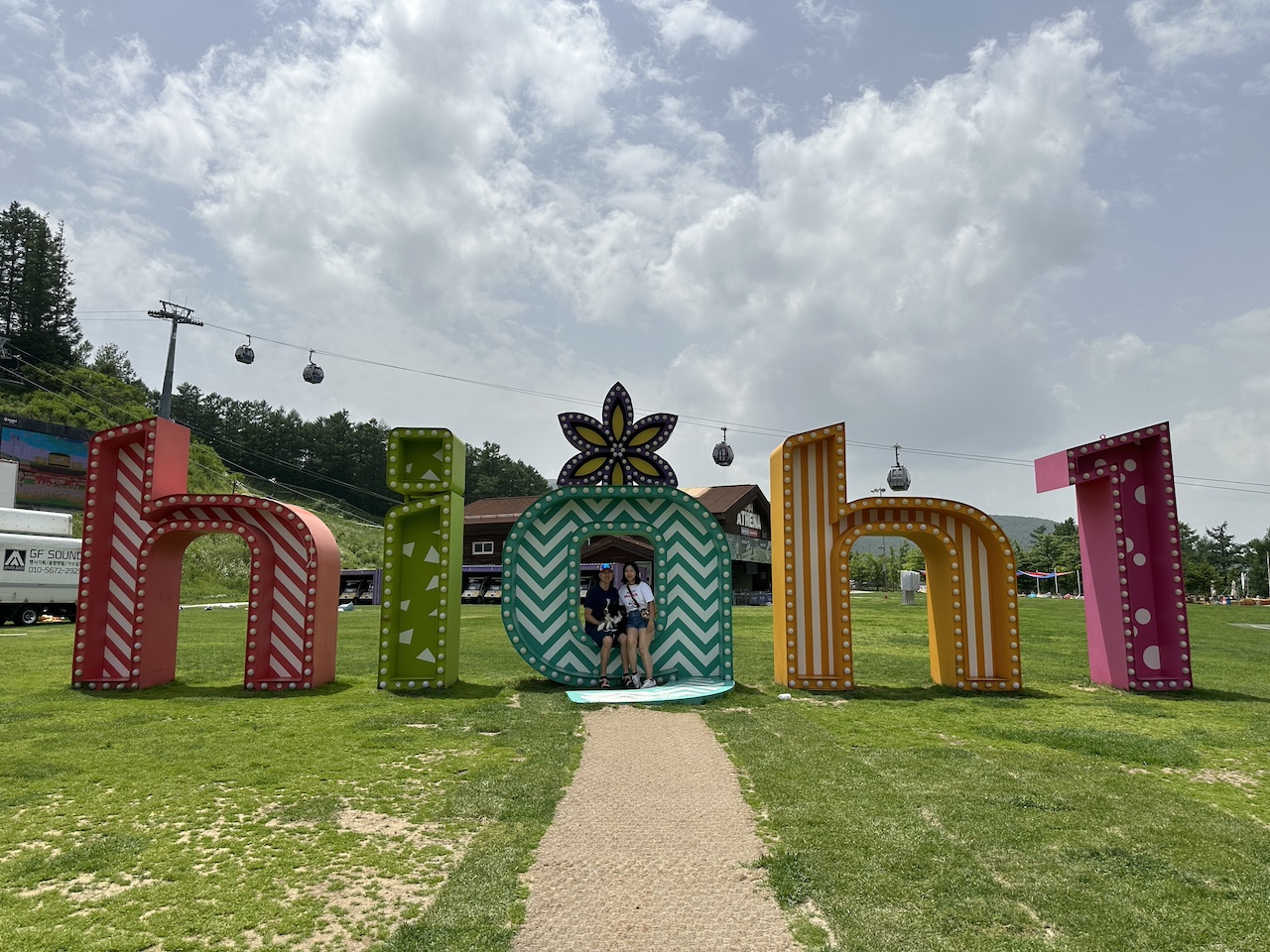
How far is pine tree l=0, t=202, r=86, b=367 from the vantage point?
58906mm

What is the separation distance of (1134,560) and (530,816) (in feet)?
31.7

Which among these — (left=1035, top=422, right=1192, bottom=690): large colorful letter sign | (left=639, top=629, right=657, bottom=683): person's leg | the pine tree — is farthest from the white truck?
the pine tree

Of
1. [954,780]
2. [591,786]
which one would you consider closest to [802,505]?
[954,780]

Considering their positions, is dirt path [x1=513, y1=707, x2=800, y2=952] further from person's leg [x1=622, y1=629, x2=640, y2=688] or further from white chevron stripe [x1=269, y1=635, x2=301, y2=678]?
white chevron stripe [x1=269, y1=635, x2=301, y2=678]

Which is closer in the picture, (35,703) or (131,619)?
(35,703)

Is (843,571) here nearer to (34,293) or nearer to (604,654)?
(604,654)

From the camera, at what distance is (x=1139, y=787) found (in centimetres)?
574

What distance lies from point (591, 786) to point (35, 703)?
24.7ft

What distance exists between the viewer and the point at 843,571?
1098 centimetres

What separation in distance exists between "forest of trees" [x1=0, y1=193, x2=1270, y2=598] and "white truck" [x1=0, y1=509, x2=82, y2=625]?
2611 cm

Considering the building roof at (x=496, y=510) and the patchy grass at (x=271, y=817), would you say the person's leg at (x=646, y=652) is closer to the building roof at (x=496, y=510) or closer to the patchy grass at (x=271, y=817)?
the patchy grass at (x=271, y=817)

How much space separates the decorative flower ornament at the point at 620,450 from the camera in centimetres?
1127

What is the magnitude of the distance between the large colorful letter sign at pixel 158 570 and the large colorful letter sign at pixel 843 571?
6.49m

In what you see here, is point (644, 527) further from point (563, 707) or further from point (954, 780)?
point (954, 780)
